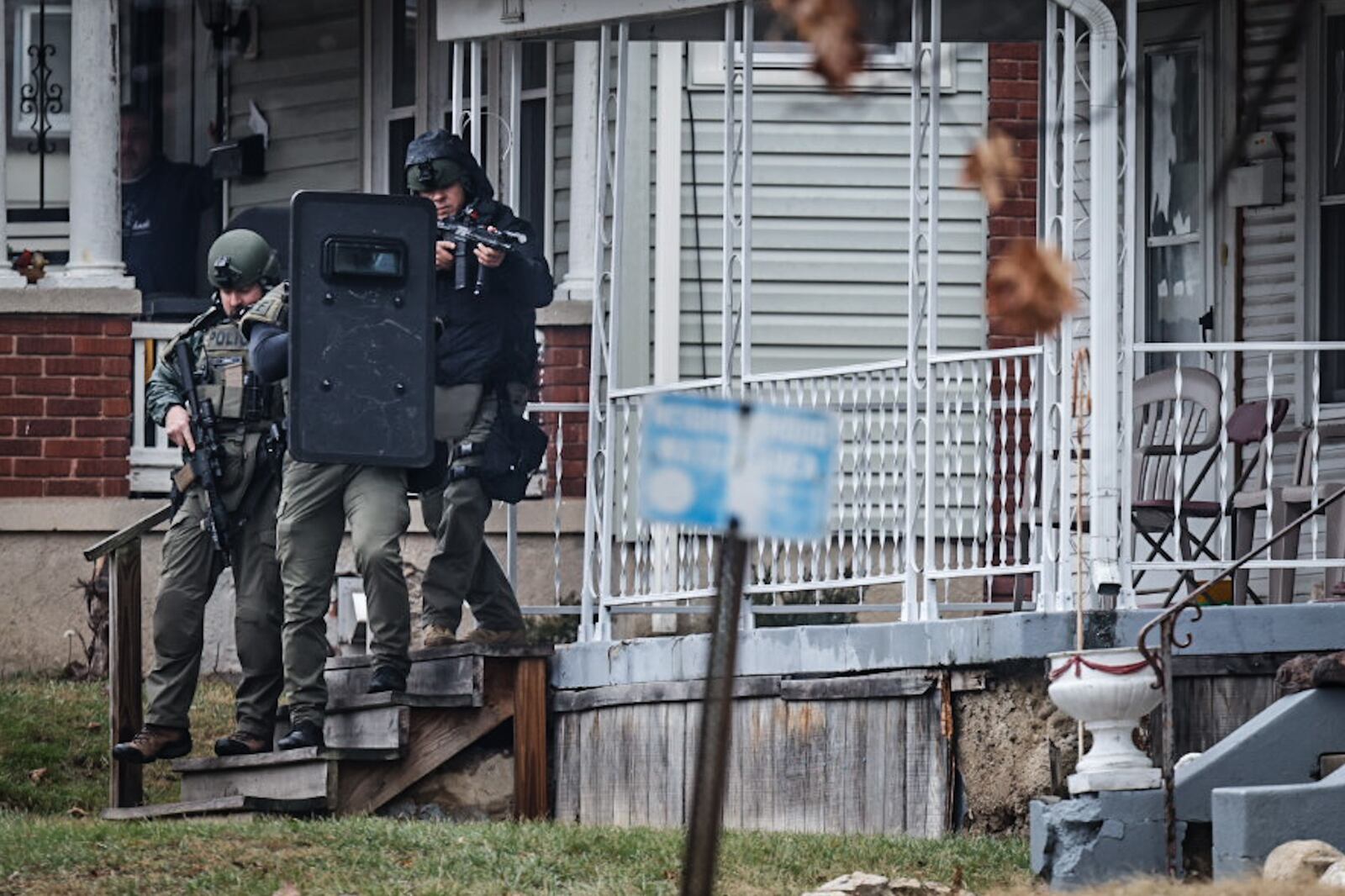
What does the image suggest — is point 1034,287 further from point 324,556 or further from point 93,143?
point 93,143

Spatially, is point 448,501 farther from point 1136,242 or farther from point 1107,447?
point 1136,242

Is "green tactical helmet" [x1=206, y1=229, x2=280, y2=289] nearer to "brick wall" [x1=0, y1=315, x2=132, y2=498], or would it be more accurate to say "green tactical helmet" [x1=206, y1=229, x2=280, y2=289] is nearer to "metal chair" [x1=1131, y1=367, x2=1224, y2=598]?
"metal chair" [x1=1131, y1=367, x2=1224, y2=598]

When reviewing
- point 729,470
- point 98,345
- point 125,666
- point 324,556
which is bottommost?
point 125,666

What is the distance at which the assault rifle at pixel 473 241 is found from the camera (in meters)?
10.5

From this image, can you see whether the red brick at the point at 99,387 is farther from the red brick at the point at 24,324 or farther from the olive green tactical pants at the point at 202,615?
the olive green tactical pants at the point at 202,615

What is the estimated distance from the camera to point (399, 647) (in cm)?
1043

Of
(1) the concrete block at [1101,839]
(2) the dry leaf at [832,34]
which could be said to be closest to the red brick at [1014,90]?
(1) the concrete block at [1101,839]

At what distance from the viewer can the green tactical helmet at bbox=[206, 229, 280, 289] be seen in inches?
423

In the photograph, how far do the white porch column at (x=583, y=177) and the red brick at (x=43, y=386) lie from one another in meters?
2.61

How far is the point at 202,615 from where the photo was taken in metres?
10.8

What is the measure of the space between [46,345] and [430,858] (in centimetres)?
660

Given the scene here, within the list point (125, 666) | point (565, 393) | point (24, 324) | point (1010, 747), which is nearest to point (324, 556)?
point (125, 666)

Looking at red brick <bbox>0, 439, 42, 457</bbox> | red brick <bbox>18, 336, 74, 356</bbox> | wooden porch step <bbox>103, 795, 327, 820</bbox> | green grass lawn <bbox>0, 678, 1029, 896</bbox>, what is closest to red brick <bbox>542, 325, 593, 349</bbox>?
red brick <bbox>18, 336, 74, 356</bbox>

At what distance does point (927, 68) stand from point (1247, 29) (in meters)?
1.67
